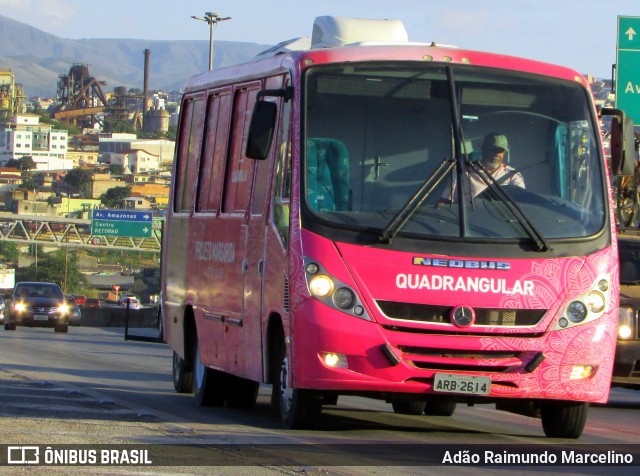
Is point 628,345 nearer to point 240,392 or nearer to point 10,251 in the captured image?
point 240,392

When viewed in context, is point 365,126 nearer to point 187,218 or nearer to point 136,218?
point 187,218

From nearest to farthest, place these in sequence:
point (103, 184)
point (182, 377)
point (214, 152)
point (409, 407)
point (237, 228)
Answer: point (237, 228)
point (214, 152)
point (409, 407)
point (182, 377)
point (103, 184)

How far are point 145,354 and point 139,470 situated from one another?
62.9ft

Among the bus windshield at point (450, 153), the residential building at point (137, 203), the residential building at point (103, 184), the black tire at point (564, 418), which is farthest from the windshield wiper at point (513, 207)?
the residential building at point (103, 184)

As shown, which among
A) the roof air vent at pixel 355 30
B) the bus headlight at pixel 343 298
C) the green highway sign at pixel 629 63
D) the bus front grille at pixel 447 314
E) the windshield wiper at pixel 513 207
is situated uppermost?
the green highway sign at pixel 629 63

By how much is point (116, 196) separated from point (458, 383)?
158 metres

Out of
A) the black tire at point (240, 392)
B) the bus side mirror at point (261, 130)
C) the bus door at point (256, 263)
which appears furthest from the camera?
the black tire at point (240, 392)

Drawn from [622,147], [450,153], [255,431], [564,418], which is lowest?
[255,431]

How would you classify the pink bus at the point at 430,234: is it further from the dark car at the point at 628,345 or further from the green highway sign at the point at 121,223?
the green highway sign at the point at 121,223

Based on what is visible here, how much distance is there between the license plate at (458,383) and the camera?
10.6 m

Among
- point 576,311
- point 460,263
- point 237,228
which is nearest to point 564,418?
point 576,311

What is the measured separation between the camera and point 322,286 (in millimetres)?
10555

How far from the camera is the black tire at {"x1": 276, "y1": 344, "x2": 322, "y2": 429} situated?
36.2 feet

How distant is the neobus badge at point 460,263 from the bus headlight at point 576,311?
0.55 metres
